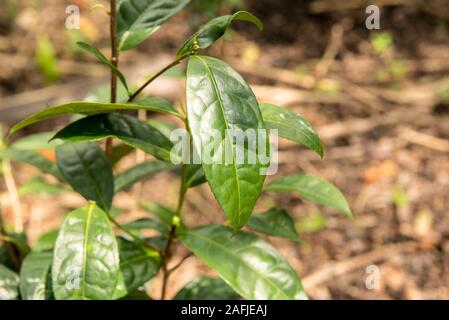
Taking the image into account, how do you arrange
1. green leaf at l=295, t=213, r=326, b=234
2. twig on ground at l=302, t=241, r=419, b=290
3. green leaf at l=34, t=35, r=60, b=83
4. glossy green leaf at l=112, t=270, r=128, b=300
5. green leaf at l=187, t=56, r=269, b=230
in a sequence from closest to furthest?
green leaf at l=187, t=56, r=269, b=230 → glossy green leaf at l=112, t=270, r=128, b=300 → twig on ground at l=302, t=241, r=419, b=290 → green leaf at l=295, t=213, r=326, b=234 → green leaf at l=34, t=35, r=60, b=83

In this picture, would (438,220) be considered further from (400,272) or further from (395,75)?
(395,75)

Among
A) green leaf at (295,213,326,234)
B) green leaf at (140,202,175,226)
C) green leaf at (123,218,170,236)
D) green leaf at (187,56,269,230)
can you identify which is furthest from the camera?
green leaf at (295,213,326,234)

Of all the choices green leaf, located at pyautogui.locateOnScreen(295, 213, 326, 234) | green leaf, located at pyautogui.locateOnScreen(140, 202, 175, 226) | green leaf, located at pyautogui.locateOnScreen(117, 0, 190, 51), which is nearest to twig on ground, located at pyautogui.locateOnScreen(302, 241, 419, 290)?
green leaf, located at pyautogui.locateOnScreen(295, 213, 326, 234)

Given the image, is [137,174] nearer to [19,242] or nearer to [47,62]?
[19,242]

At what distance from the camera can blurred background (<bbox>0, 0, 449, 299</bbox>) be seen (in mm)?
2523

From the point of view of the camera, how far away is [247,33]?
3941 mm

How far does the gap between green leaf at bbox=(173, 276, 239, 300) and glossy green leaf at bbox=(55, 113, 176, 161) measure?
1.61 ft

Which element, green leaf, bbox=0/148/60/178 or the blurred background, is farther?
the blurred background

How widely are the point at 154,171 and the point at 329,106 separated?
6.51 feet

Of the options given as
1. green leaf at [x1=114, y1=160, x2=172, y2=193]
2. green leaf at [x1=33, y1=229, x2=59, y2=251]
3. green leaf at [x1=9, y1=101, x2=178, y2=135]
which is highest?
green leaf at [x1=9, y1=101, x2=178, y2=135]

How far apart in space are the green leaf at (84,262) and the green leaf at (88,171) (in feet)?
0.53

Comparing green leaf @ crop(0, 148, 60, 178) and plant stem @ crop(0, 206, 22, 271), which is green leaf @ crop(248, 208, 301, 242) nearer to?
green leaf @ crop(0, 148, 60, 178)

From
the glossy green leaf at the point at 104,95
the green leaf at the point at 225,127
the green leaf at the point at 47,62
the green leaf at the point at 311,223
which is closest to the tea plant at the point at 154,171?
the green leaf at the point at 225,127
